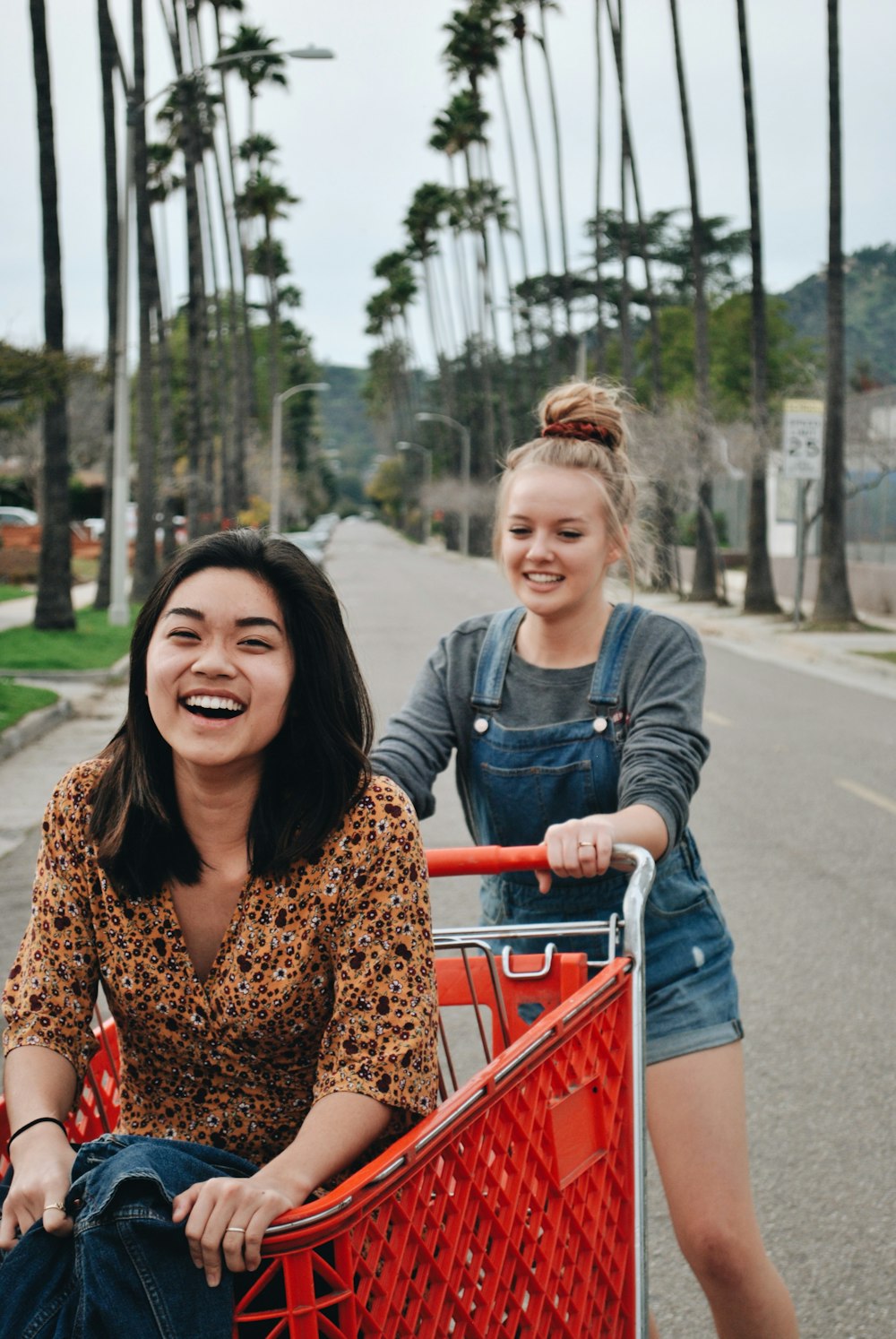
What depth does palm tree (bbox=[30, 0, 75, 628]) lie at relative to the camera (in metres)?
19.2

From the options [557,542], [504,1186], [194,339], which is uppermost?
[194,339]

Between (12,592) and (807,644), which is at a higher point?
(12,592)

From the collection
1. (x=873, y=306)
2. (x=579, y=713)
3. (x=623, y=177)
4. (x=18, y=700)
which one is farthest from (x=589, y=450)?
(x=873, y=306)

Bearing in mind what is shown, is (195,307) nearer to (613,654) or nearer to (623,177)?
Result: (623,177)

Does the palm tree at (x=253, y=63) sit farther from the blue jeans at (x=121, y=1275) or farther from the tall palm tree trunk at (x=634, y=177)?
the blue jeans at (x=121, y=1275)

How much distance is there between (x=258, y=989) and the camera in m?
2.18

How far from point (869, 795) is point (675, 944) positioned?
793cm

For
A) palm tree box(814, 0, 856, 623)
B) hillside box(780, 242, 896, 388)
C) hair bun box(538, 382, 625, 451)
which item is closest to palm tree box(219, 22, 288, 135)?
palm tree box(814, 0, 856, 623)

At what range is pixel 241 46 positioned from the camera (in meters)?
49.0

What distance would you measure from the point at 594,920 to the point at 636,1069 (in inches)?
16.6

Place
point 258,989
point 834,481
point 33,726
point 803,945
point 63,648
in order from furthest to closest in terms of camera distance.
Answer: point 834,481
point 63,648
point 33,726
point 803,945
point 258,989

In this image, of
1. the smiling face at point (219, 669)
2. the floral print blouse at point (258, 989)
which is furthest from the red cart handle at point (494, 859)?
the smiling face at point (219, 669)

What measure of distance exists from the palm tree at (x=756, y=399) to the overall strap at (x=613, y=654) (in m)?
24.9

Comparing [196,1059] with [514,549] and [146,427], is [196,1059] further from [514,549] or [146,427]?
[146,427]
